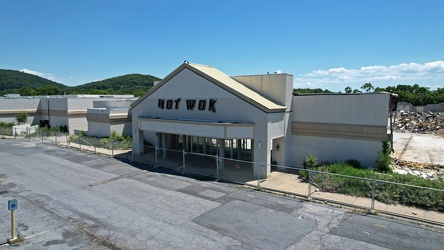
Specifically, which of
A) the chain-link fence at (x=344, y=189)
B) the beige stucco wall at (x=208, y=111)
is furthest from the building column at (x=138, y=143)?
the chain-link fence at (x=344, y=189)

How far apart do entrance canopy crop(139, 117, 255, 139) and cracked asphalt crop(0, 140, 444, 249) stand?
381 centimetres

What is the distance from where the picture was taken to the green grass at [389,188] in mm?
15164

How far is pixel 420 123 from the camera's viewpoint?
1871 inches

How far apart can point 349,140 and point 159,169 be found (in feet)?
49.0

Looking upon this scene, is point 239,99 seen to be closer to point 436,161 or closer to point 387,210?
point 387,210

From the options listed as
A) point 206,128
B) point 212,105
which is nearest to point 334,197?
point 206,128

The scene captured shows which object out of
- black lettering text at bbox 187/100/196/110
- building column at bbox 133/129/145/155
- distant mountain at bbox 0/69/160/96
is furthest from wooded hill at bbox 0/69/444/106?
black lettering text at bbox 187/100/196/110

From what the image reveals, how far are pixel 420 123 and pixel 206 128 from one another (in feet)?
136

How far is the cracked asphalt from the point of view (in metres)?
11.9

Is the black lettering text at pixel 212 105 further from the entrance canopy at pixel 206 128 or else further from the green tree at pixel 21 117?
the green tree at pixel 21 117

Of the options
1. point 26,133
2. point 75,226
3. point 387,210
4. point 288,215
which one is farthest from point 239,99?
point 26,133

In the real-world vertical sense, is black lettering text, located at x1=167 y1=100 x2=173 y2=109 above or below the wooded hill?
below

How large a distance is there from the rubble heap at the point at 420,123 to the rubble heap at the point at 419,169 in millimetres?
23667

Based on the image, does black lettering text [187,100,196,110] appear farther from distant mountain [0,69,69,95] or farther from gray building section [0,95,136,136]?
distant mountain [0,69,69,95]
